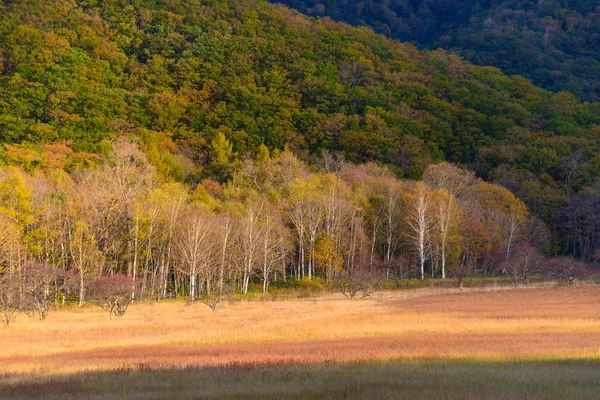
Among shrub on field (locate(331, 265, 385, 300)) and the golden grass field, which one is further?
shrub on field (locate(331, 265, 385, 300))

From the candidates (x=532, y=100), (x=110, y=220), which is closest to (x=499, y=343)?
(x=110, y=220)

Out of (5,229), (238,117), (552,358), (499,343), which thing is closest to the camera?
(552,358)

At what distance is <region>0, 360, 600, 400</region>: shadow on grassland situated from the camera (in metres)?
14.2

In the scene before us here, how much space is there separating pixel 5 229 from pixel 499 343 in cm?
3899

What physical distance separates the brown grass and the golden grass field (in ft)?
0.21

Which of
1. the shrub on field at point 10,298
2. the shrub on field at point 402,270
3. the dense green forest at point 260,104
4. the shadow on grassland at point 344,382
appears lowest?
the shrub on field at point 402,270

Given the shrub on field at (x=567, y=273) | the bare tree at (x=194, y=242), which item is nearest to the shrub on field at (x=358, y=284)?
the bare tree at (x=194, y=242)

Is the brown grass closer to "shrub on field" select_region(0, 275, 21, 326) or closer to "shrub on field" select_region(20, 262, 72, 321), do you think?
"shrub on field" select_region(0, 275, 21, 326)

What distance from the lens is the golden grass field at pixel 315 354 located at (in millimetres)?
15148

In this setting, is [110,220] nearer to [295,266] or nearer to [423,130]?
[295,266]

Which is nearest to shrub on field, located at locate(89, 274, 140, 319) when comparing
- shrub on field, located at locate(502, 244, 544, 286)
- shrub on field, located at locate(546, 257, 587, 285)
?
shrub on field, located at locate(502, 244, 544, 286)

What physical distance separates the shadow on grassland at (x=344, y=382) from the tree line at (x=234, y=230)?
2339 cm

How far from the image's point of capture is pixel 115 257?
205 ft

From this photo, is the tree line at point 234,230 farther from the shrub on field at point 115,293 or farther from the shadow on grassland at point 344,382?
the shadow on grassland at point 344,382
